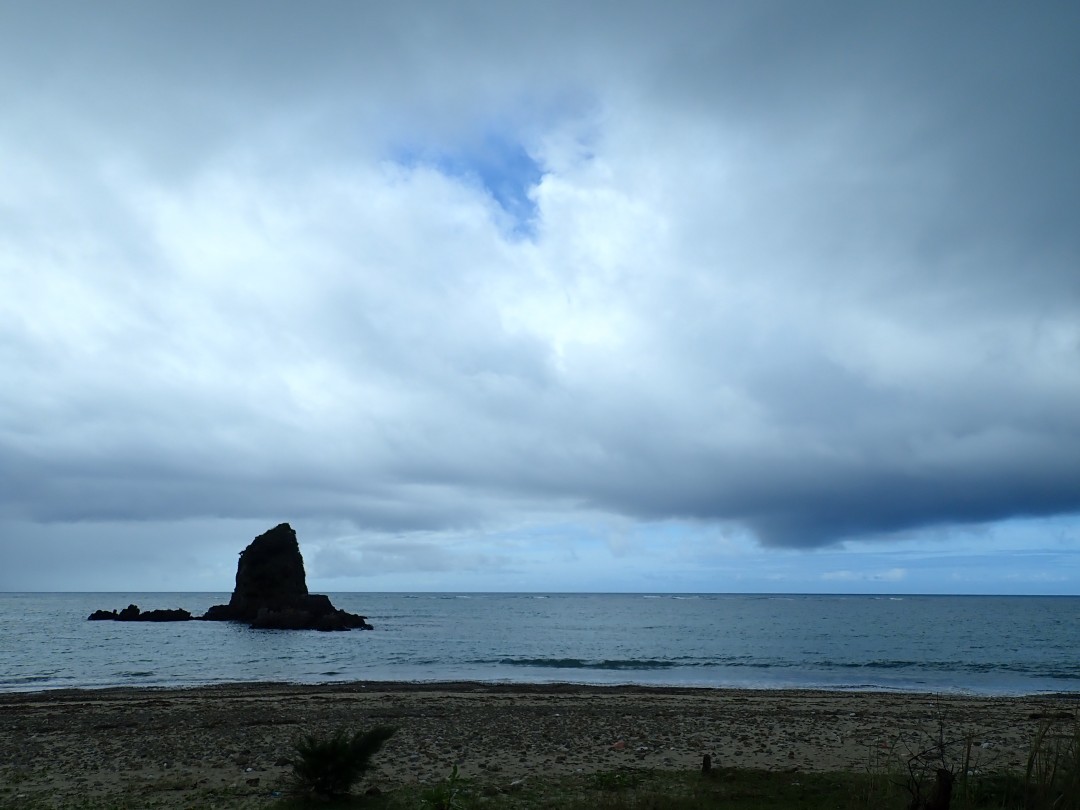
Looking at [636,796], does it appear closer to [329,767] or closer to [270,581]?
[329,767]

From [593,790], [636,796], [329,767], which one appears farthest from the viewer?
[593,790]

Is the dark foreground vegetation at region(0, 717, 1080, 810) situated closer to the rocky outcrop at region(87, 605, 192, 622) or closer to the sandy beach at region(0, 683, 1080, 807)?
the sandy beach at region(0, 683, 1080, 807)

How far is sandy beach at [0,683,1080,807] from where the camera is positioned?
625 inches

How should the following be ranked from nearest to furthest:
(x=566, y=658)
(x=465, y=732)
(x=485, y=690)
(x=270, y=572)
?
1. (x=465, y=732)
2. (x=485, y=690)
3. (x=566, y=658)
4. (x=270, y=572)

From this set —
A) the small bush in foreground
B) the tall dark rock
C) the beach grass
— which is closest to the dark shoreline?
the beach grass

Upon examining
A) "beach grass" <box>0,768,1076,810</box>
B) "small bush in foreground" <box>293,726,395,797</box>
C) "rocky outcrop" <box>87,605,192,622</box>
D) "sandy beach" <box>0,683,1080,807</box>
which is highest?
"small bush in foreground" <box>293,726,395,797</box>

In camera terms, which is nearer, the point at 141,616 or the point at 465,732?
the point at 465,732

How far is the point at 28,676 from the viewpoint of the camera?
44.8 metres

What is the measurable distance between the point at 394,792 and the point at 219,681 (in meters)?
32.6

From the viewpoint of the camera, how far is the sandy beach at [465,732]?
15.9m

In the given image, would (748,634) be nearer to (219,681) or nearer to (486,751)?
(219,681)

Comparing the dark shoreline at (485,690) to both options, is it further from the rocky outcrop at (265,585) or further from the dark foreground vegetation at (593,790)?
the rocky outcrop at (265,585)

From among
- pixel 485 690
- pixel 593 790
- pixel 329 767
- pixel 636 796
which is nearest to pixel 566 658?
pixel 485 690

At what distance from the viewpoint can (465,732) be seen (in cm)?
2131
